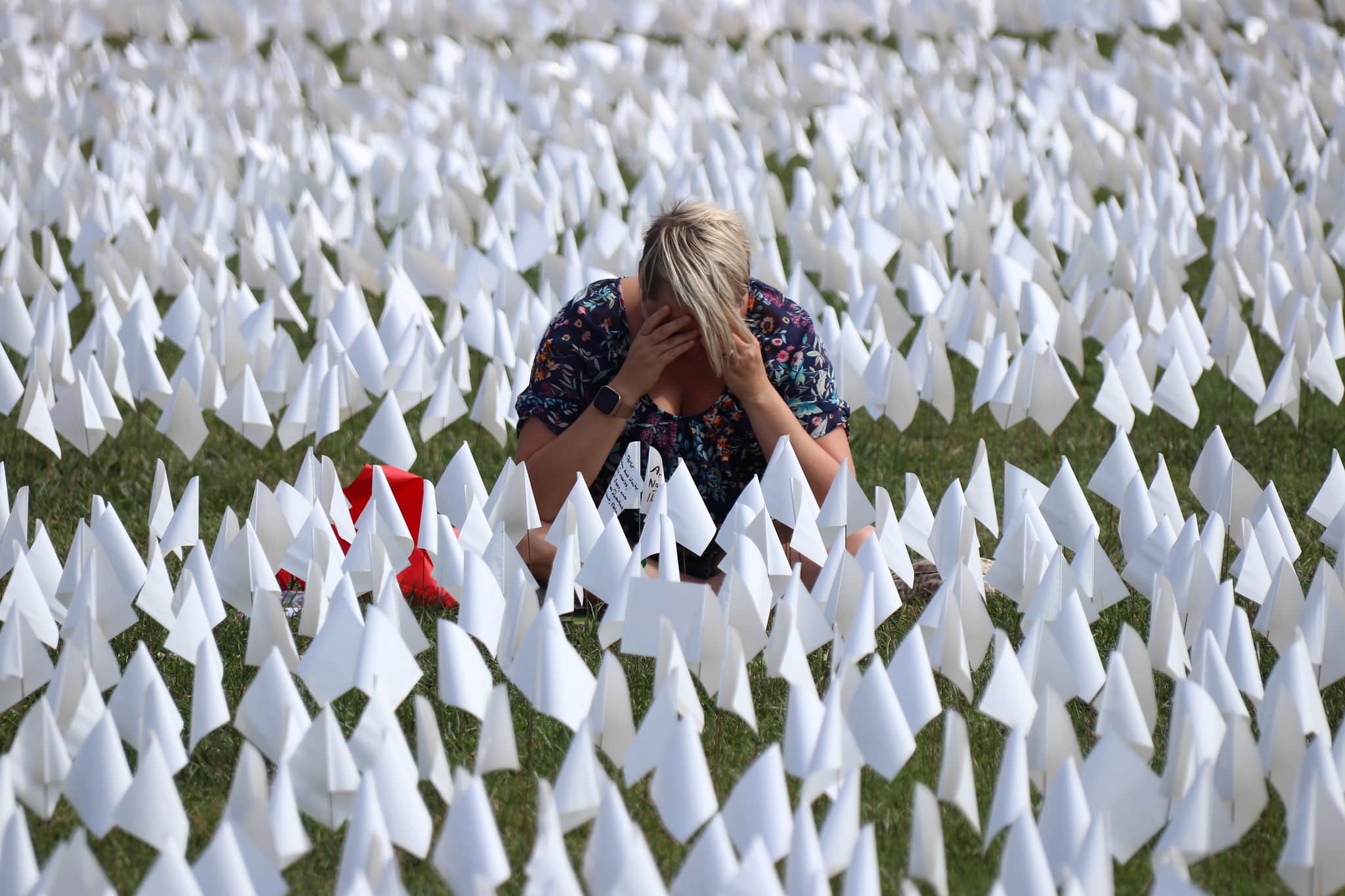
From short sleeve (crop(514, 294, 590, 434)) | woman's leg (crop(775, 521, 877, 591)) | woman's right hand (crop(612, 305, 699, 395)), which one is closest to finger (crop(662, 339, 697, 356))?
woman's right hand (crop(612, 305, 699, 395))

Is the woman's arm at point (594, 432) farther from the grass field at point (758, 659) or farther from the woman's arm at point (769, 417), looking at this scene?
the grass field at point (758, 659)

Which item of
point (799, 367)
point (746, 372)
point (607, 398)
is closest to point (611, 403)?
point (607, 398)

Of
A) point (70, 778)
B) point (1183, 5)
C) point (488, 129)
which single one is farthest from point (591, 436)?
point (1183, 5)

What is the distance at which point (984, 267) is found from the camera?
15.3 feet

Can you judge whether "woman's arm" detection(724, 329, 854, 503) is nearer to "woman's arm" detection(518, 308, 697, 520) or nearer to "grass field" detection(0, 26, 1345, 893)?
"woman's arm" detection(518, 308, 697, 520)

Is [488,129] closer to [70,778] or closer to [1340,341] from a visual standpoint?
[1340,341]

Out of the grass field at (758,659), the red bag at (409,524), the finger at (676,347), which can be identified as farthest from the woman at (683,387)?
the grass field at (758,659)

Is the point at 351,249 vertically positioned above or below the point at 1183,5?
below

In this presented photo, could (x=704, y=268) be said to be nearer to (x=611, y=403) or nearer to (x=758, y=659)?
(x=611, y=403)

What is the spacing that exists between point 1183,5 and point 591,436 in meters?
7.15

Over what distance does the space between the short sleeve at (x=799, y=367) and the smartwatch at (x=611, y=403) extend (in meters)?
0.29

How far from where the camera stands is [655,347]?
2629mm

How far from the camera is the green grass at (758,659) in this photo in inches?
77.2

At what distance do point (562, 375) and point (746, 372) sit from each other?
1.22 ft
